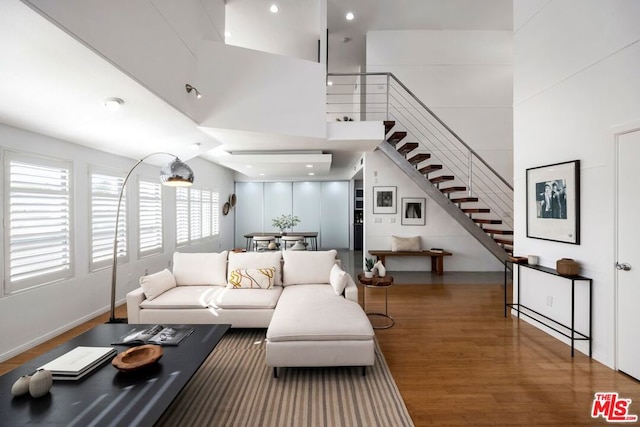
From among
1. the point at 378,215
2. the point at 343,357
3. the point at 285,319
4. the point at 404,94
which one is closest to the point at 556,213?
the point at 343,357

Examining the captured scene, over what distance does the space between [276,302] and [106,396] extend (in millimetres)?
1805

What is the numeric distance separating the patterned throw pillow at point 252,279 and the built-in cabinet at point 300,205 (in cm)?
633

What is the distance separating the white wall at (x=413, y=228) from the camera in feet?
20.9

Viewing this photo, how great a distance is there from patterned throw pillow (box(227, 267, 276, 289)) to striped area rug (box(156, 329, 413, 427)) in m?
0.92

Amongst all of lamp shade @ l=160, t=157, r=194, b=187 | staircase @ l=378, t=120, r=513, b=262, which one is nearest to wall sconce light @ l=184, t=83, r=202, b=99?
lamp shade @ l=160, t=157, r=194, b=187

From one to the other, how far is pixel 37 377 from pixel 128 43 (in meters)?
2.44

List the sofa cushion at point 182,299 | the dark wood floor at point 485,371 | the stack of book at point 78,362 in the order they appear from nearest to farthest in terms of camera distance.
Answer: the stack of book at point 78,362, the dark wood floor at point 485,371, the sofa cushion at point 182,299

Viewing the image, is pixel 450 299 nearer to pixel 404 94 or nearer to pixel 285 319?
pixel 285 319

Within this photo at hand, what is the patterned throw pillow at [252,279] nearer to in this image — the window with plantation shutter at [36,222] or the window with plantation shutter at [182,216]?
the window with plantation shutter at [36,222]

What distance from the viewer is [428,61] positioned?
6348mm

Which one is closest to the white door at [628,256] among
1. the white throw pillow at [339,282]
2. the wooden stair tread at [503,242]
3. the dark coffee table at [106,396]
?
the white throw pillow at [339,282]

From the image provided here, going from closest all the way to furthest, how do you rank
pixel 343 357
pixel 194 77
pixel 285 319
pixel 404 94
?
pixel 343 357
pixel 285 319
pixel 194 77
pixel 404 94

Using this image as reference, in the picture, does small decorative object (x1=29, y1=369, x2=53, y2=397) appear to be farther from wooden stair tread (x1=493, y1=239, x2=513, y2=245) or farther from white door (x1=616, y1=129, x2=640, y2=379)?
wooden stair tread (x1=493, y1=239, x2=513, y2=245)

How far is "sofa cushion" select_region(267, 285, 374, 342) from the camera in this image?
7.79 feet
